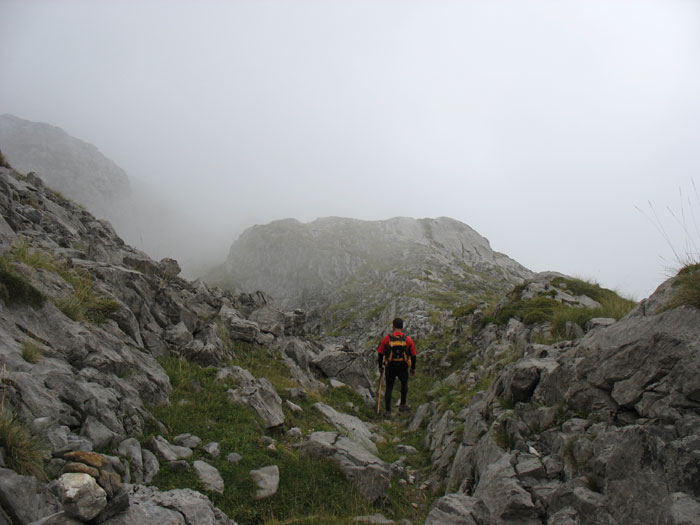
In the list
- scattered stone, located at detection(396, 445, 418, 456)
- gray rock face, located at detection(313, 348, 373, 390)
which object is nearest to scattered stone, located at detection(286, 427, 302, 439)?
scattered stone, located at detection(396, 445, 418, 456)

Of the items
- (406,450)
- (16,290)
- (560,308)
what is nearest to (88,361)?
(16,290)

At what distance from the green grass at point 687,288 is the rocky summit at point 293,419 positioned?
0.03m

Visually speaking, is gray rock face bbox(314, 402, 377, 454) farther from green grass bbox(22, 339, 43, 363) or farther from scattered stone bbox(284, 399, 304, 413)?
green grass bbox(22, 339, 43, 363)

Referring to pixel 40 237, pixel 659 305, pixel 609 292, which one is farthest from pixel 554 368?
pixel 40 237

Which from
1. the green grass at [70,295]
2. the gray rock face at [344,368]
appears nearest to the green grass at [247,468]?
the green grass at [70,295]

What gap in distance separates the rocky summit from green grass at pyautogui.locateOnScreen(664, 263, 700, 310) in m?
0.03

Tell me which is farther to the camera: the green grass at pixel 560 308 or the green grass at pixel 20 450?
the green grass at pixel 560 308

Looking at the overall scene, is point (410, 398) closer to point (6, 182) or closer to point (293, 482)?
point (293, 482)

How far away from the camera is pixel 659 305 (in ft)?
22.4

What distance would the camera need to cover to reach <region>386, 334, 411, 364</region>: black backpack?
15.4 m

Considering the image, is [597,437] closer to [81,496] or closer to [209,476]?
[209,476]

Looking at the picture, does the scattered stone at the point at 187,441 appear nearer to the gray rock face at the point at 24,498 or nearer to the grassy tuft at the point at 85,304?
the gray rock face at the point at 24,498

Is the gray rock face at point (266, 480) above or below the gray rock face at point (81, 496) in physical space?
below

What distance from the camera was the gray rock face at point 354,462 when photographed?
7.96 metres
